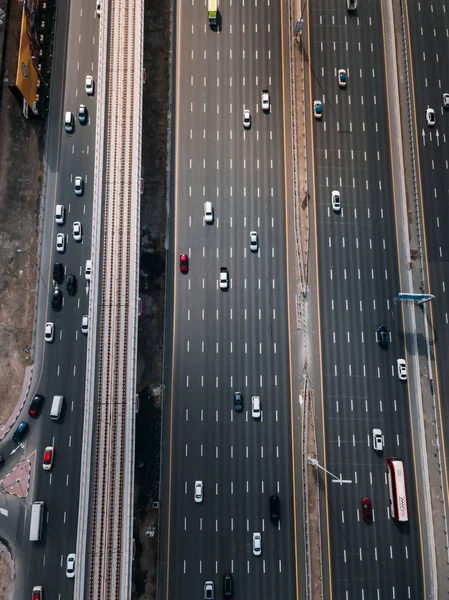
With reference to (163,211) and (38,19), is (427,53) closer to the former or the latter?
(163,211)

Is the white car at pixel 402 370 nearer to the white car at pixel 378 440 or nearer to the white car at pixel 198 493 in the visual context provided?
the white car at pixel 378 440

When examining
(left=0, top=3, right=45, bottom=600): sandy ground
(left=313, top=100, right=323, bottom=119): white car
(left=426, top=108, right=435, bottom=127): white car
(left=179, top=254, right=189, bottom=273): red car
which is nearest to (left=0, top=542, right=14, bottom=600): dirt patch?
(left=0, top=3, right=45, bottom=600): sandy ground

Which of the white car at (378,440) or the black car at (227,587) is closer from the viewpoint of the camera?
the black car at (227,587)

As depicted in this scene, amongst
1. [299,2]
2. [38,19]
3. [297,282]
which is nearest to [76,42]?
[38,19]

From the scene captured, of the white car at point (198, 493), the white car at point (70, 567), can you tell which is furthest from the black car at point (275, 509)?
the white car at point (70, 567)

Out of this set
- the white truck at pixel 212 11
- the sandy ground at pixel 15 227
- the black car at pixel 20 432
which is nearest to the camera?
the black car at pixel 20 432

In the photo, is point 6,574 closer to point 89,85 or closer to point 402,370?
point 402,370
